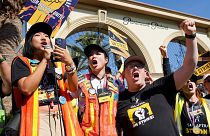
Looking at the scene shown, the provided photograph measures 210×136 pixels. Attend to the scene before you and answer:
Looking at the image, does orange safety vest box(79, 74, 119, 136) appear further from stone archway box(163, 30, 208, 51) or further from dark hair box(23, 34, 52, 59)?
stone archway box(163, 30, 208, 51)

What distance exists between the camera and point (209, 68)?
5668mm

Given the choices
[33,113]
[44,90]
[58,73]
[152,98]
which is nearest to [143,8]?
[152,98]

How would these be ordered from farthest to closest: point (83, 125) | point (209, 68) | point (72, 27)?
point (72, 27)
point (209, 68)
point (83, 125)

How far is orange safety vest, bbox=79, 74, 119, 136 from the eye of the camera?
10.1 ft

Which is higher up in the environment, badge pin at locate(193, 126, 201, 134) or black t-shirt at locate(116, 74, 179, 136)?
black t-shirt at locate(116, 74, 179, 136)

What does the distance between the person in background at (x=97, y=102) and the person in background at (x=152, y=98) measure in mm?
140

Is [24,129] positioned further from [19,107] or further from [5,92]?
[5,92]

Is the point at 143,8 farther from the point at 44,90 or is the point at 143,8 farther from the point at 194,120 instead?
the point at 44,90

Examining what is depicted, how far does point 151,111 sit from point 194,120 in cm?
116

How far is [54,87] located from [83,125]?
0.73 m

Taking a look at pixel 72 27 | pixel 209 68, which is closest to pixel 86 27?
pixel 72 27

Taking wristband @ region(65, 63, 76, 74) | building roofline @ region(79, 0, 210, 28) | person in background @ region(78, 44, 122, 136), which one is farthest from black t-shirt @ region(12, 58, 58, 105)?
building roofline @ region(79, 0, 210, 28)

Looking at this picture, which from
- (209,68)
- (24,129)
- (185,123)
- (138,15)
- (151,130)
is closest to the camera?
(24,129)

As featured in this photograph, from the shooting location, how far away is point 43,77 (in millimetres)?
2629
